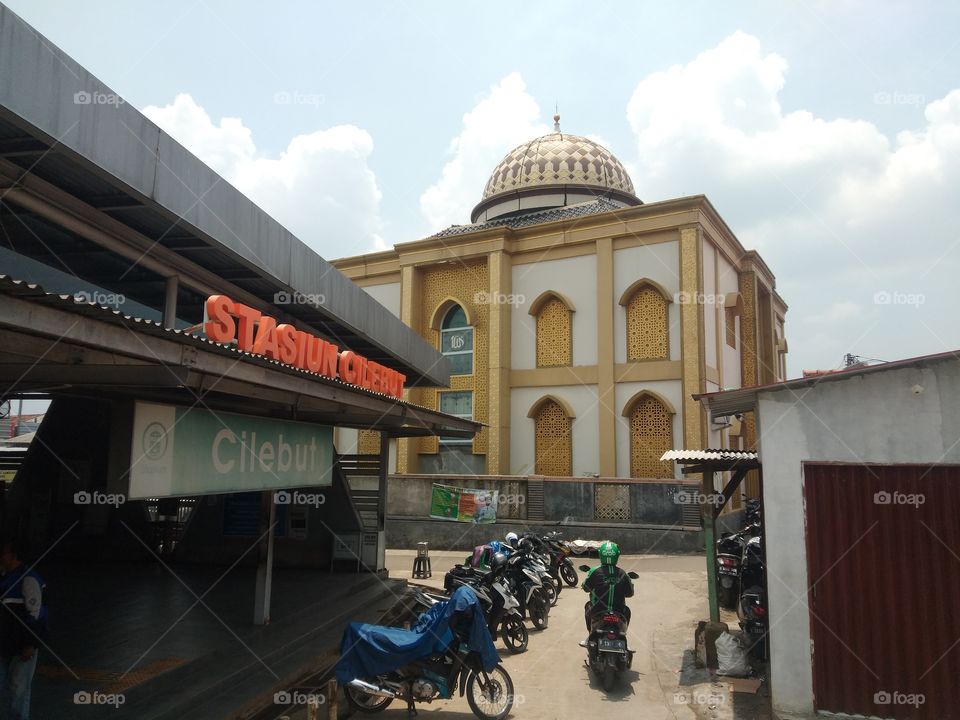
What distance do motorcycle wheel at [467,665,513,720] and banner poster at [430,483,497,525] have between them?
12.3 m

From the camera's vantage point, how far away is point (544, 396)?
74.2 ft

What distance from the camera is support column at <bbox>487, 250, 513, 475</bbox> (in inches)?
891

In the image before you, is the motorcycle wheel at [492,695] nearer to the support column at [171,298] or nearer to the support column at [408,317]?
the support column at [171,298]

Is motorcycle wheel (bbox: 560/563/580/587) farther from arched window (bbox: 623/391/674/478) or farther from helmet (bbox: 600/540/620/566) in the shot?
arched window (bbox: 623/391/674/478)

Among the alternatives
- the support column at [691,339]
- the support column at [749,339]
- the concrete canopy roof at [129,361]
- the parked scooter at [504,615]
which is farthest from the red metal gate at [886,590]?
the support column at [749,339]

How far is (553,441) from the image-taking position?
22484 mm

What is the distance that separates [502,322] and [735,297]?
852 cm

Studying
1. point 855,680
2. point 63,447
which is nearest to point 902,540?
point 855,680

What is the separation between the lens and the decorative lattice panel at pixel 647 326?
21.1 m

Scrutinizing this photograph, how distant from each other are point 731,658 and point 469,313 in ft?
57.7

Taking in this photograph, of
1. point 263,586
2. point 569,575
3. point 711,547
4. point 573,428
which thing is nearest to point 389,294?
point 573,428

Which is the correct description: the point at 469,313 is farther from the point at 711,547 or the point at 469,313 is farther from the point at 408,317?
the point at 711,547

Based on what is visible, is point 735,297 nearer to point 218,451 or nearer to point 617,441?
point 617,441

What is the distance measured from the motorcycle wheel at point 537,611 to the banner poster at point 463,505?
8490 millimetres
